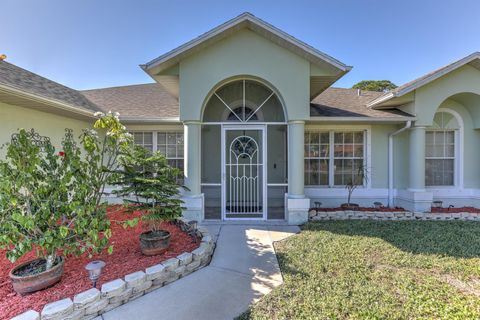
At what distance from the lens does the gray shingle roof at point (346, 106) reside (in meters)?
8.30

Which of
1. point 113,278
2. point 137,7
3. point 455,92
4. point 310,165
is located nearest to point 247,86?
point 310,165

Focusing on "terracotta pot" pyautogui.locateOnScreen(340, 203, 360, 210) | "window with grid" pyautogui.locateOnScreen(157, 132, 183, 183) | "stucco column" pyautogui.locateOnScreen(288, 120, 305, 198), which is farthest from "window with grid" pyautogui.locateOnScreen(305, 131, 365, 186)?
"window with grid" pyautogui.locateOnScreen(157, 132, 183, 183)

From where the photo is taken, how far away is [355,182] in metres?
8.98

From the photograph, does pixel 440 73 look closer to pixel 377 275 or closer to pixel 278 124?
pixel 278 124

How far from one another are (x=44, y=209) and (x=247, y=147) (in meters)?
5.58

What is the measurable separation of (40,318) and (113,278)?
3.17ft

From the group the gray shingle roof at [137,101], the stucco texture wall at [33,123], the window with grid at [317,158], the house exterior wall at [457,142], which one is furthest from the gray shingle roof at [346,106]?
the stucco texture wall at [33,123]

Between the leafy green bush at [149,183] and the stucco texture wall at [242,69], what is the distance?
265 cm

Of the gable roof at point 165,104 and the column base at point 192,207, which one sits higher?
the gable roof at point 165,104

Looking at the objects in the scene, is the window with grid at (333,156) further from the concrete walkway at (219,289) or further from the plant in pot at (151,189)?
the plant in pot at (151,189)

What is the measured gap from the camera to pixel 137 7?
29.8ft

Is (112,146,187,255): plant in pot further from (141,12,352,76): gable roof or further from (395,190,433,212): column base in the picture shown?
(395,190,433,212): column base

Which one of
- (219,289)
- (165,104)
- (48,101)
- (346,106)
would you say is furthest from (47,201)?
(346,106)

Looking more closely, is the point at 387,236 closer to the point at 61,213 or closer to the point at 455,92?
the point at 455,92
